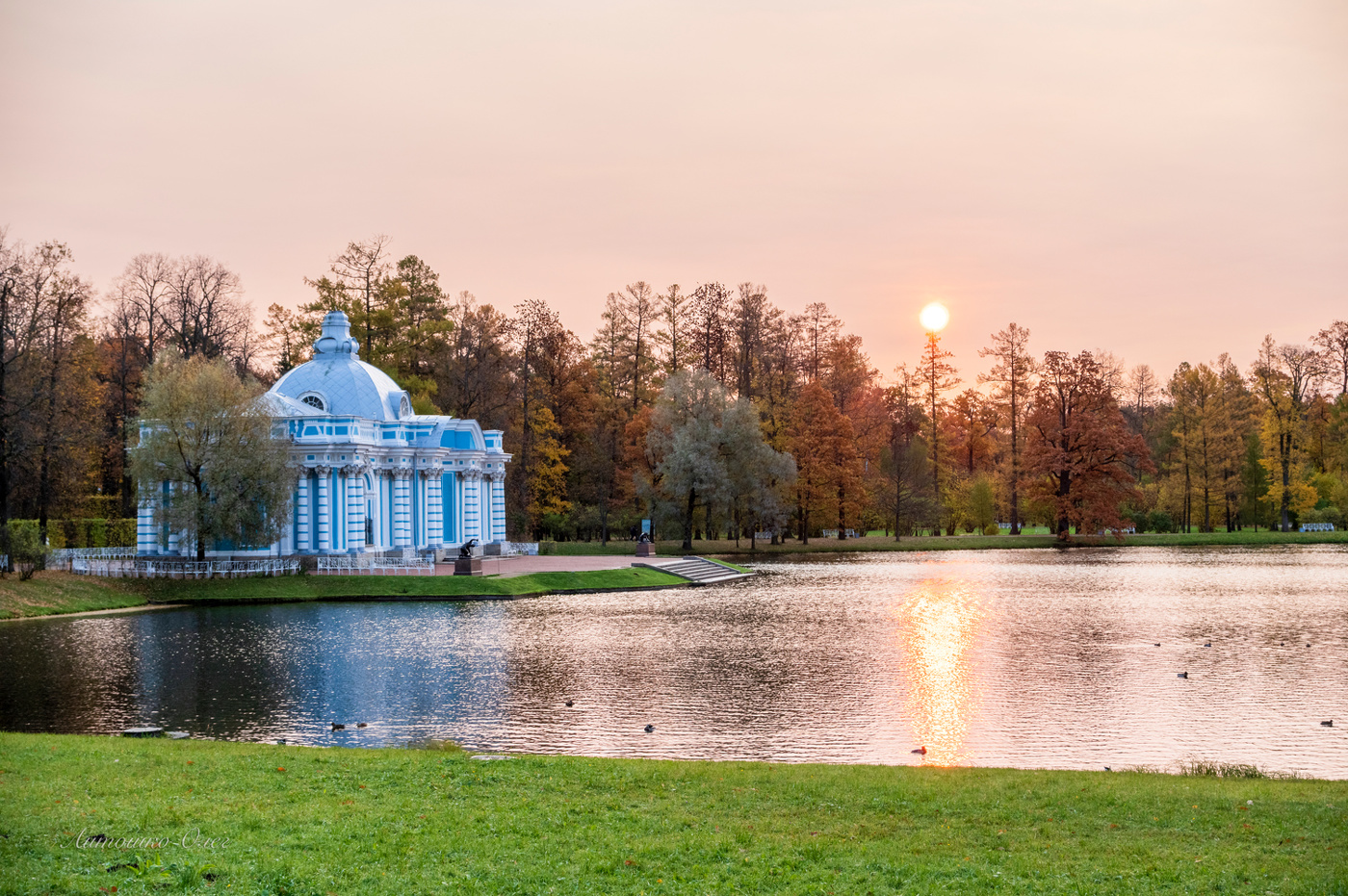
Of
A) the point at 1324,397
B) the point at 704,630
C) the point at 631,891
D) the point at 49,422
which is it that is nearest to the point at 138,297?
the point at 49,422

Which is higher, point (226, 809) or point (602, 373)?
point (602, 373)

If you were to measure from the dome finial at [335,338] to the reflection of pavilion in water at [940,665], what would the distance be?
3094 centimetres

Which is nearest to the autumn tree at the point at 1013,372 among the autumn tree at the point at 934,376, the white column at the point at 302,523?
the autumn tree at the point at 934,376

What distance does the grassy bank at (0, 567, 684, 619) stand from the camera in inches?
1494

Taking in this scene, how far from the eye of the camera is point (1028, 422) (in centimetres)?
7444

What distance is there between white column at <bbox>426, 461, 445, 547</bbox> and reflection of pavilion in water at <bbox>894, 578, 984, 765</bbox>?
25507mm

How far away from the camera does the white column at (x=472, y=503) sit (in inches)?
2244

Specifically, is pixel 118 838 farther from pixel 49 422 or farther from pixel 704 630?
pixel 49 422

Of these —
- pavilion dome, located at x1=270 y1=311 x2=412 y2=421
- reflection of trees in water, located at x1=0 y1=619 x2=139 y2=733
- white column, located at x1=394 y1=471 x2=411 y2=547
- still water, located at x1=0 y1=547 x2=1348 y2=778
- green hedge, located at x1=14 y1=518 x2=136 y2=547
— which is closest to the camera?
still water, located at x1=0 y1=547 x2=1348 y2=778

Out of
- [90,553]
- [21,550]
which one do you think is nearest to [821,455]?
[90,553]

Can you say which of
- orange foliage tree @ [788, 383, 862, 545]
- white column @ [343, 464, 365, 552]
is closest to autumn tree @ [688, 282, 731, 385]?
orange foliage tree @ [788, 383, 862, 545]

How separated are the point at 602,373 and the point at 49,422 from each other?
3878cm

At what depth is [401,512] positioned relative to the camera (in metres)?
52.5

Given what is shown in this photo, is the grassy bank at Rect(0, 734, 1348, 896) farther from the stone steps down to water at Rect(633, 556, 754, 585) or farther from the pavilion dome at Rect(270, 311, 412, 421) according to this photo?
the pavilion dome at Rect(270, 311, 412, 421)
